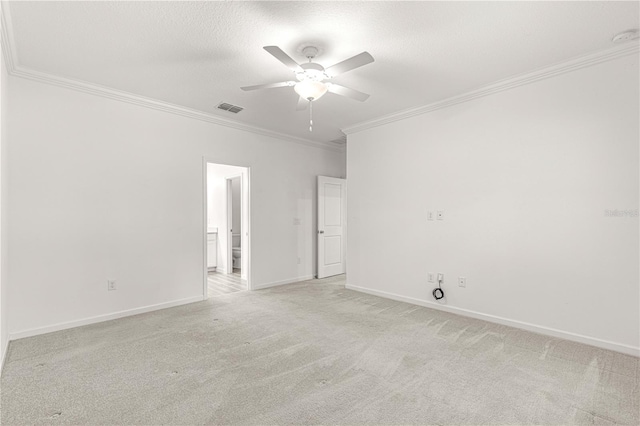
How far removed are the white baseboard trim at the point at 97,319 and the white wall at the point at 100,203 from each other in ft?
0.07

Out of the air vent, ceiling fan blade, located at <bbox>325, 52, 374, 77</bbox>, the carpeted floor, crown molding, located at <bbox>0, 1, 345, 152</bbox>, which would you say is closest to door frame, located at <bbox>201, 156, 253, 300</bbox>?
crown molding, located at <bbox>0, 1, 345, 152</bbox>

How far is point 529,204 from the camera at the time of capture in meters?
3.26

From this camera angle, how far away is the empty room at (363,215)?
2182 mm

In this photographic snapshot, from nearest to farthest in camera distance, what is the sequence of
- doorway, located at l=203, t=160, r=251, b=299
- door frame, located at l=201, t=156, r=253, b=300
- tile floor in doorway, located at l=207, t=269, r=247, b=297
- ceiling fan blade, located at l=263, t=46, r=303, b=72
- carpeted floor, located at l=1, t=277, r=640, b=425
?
carpeted floor, located at l=1, t=277, r=640, b=425
ceiling fan blade, located at l=263, t=46, r=303, b=72
door frame, located at l=201, t=156, r=253, b=300
tile floor in doorway, located at l=207, t=269, r=247, b=297
doorway, located at l=203, t=160, r=251, b=299

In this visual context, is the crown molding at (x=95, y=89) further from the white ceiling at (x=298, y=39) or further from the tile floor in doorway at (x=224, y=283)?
the tile floor in doorway at (x=224, y=283)

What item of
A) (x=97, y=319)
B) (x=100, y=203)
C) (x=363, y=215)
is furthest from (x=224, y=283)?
(x=363, y=215)

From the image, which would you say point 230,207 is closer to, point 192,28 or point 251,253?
point 251,253

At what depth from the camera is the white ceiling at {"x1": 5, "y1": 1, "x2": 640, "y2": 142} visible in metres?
2.23

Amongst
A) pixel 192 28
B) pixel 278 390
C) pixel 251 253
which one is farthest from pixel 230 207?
pixel 278 390

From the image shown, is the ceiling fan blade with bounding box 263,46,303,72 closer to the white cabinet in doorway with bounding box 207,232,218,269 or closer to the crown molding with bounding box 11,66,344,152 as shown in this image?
the crown molding with bounding box 11,66,344,152

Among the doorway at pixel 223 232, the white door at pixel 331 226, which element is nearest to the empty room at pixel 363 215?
the white door at pixel 331 226

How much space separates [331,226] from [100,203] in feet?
12.6

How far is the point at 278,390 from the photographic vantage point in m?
2.15

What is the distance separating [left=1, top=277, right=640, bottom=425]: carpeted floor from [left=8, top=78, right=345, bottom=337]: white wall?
448 mm
